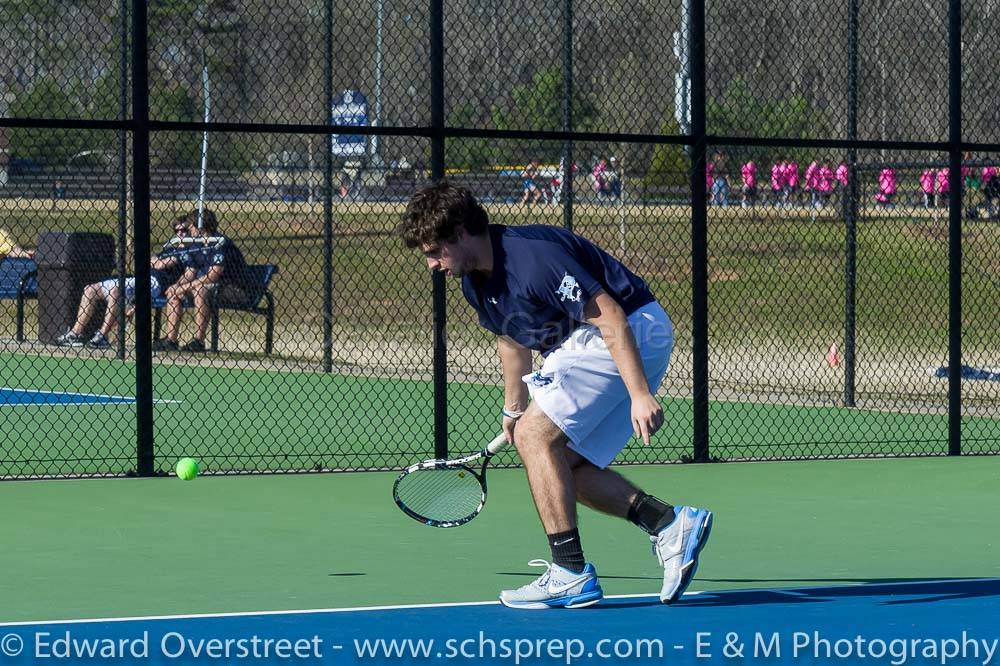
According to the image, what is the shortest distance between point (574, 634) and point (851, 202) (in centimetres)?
645

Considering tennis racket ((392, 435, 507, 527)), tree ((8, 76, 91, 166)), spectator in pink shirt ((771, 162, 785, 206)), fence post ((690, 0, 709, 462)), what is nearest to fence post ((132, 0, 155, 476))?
tennis racket ((392, 435, 507, 527))

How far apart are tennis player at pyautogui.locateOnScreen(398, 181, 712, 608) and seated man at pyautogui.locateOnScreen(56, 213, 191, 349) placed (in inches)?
308

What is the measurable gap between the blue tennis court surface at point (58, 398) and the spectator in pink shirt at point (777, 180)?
4.74 m

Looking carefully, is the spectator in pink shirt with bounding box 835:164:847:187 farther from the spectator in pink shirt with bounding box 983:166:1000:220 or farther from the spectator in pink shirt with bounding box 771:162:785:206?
the spectator in pink shirt with bounding box 983:166:1000:220

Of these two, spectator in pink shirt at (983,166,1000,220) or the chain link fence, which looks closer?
the chain link fence

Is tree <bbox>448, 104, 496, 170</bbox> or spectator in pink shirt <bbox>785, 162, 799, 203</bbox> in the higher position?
tree <bbox>448, 104, 496, 170</bbox>

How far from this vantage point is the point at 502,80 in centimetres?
1105

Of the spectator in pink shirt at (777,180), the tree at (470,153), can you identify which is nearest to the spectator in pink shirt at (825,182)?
the spectator in pink shirt at (777,180)

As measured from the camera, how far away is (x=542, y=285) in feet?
18.5

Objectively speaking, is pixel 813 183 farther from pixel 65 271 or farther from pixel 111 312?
pixel 65 271

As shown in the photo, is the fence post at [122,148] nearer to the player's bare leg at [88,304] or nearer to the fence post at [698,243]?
the player's bare leg at [88,304]

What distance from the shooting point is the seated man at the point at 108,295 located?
44.7ft

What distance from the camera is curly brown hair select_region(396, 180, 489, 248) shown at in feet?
18.6

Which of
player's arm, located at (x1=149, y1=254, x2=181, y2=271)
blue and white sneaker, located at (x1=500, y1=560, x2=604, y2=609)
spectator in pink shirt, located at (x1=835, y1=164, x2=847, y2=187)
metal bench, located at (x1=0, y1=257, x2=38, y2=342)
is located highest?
spectator in pink shirt, located at (x1=835, y1=164, x2=847, y2=187)
